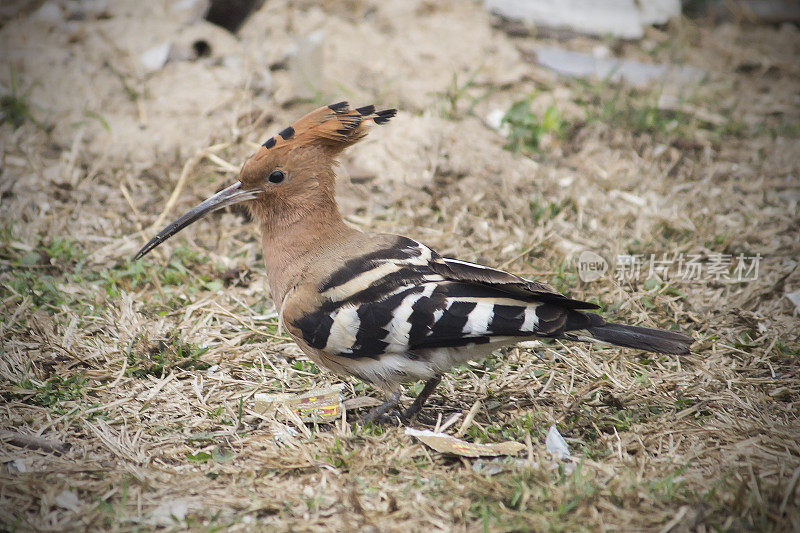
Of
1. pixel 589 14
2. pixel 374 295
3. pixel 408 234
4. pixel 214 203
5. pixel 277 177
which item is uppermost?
pixel 589 14

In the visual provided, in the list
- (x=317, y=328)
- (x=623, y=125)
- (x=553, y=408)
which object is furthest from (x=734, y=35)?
(x=317, y=328)

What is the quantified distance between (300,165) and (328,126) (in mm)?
205

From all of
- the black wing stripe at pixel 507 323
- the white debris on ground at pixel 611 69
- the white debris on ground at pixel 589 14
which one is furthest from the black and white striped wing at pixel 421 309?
the white debris on ground at pixel 589 14

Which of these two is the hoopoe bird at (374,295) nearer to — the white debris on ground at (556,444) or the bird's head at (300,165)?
the bird's head at (300,165)

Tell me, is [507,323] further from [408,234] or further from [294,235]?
[408,234]

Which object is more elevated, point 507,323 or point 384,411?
point 507,323

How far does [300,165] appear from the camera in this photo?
3.15 meters

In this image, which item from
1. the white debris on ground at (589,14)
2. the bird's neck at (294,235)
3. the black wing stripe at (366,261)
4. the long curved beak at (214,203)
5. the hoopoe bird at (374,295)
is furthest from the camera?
the white debris on ground at (589,14)

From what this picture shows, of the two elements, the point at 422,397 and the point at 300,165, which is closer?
the point at 422,397

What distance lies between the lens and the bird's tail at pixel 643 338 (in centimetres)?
272

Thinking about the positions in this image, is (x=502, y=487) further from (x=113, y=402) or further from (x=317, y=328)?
(x=113, y=402)

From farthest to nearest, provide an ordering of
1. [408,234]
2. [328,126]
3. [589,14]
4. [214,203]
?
1. [589,14]
2. [408,234]
3. [214,203]
4. [328,126]

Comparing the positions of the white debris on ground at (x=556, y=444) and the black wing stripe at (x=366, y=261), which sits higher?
the black wing stripe at (x=366, y=261)

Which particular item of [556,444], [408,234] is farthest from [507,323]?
[408,234]
